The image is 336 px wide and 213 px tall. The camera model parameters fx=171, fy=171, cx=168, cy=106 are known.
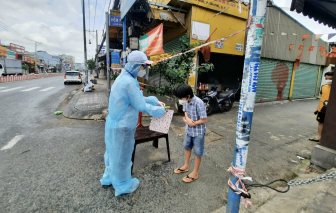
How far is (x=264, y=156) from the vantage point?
11.8ft

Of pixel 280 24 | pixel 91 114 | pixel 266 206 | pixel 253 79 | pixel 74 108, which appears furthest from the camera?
pixel 280 24

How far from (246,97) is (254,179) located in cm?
200

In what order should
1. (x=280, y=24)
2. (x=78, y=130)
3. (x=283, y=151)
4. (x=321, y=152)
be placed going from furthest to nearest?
(x=280, y=24)
(x=78, y=130)
(x=283, y=151)
(x=321, y=152)

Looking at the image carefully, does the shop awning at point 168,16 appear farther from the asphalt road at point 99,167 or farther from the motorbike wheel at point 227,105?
the asphalt road at point 99,167

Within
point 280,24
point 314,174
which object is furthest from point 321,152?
point 280,24

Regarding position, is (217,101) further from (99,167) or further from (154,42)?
(99,167)

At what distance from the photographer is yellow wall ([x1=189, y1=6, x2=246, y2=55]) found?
7250mm

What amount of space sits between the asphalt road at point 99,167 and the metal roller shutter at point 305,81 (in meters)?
7.03

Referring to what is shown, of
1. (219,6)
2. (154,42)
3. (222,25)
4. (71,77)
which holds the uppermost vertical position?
(219,6)

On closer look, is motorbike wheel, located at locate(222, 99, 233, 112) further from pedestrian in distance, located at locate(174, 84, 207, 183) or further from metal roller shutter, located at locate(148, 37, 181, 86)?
pedestrian in distance, located at locate(174, 84, 207, 183)

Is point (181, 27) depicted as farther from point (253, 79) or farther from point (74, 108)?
point (253, 79)

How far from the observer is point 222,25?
786 cm

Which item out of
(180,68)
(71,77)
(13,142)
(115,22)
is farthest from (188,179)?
(71,77)

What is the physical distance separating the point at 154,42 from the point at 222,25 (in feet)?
13.0
